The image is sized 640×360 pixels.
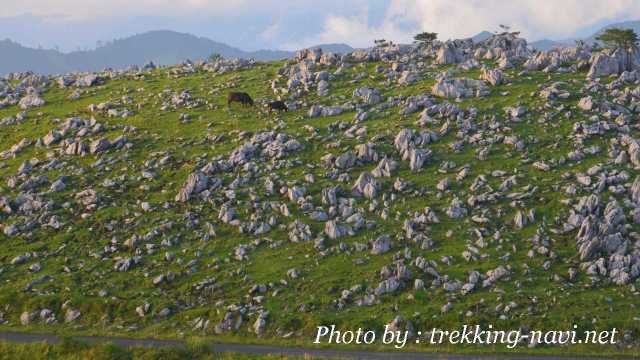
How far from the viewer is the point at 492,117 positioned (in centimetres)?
6794

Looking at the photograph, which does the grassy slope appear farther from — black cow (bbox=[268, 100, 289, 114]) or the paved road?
black cow (bbox=[268, 100, 289, 114])

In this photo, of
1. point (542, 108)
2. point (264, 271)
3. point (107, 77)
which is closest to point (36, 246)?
point (264, 271)

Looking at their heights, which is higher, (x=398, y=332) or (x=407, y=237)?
(x=407, y=237)

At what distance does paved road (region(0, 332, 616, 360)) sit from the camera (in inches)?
1503

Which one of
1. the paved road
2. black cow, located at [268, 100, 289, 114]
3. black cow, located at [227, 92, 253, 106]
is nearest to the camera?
the paved road

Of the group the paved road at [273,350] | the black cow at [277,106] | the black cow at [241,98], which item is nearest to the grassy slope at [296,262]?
the paved road at [273,350]

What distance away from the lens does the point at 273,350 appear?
4056 cm

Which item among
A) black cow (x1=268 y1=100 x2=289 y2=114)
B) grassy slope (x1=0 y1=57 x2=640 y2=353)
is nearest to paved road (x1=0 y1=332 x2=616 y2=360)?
grassy slope (x1=0 y1=57 x2=640 y2=353)

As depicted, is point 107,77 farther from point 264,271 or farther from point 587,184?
point 587,184

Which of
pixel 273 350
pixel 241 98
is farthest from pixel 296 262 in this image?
pixel 241 98

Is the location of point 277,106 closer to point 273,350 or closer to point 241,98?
point 241,98

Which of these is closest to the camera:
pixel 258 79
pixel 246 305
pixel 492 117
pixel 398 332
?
pixel 398 332

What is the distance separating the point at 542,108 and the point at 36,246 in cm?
5717

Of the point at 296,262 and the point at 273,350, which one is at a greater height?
the point at 296,262
